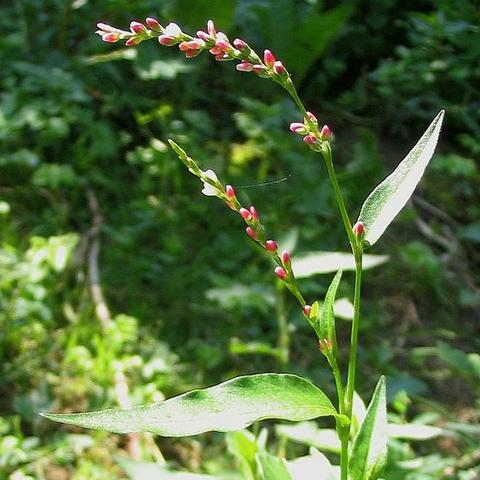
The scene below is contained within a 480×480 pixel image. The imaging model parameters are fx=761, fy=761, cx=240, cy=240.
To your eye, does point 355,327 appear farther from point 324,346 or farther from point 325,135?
point 325,135

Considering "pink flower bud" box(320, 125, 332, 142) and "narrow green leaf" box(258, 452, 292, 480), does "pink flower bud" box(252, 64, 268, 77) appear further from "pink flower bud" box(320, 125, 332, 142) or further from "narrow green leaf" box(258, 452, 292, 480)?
"narrow green leaf" box(258, 452, 292, 480)

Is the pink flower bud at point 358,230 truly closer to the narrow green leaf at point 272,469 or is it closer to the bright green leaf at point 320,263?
the narrow green leaf at point 272,469

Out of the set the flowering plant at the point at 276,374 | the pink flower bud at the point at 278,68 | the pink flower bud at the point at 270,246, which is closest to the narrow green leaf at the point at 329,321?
the flowering plant at the point at 276,374

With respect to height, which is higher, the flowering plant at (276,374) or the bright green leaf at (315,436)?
the flowering plant at (276,374)

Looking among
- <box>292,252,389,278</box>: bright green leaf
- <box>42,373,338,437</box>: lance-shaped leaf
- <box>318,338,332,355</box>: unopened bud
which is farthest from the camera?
<box>292,252,389,278</box>: bright green leaf

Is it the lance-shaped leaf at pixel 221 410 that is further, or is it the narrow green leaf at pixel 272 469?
the narrow green leaf at pixel 272 469

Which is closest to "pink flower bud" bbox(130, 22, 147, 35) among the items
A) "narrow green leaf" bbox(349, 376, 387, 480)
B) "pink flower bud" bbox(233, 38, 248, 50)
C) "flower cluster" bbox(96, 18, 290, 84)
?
"flower cluster" bbox(96, 18, 290, 84)
